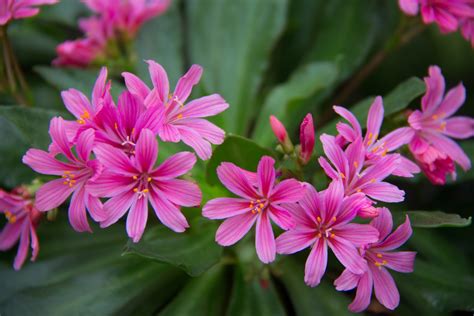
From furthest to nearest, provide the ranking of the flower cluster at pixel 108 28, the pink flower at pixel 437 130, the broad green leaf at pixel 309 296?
the flower cluster at pixel 108 28, the broad green leaf at pixel 309 296, the pink flower at pixel 437 130

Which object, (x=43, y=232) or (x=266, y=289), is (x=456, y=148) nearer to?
(x=266, y=289)

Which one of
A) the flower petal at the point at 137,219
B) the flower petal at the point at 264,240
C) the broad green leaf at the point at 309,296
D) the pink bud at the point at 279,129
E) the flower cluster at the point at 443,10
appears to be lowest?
the broad green leaf at the point at 309,296

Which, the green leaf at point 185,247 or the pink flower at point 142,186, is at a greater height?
the pink flower at point 142,186

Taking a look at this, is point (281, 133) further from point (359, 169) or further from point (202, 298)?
point (202, 298)

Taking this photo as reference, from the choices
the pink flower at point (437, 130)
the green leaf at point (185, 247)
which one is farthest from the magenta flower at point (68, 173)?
the pink flower at point (437, 130)

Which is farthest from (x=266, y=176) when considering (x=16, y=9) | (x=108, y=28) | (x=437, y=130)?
(x=108, y=28)

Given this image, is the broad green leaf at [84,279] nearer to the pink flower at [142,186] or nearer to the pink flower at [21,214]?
the pink flower at [21,214]

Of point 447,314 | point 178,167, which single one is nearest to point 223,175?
point 178,167

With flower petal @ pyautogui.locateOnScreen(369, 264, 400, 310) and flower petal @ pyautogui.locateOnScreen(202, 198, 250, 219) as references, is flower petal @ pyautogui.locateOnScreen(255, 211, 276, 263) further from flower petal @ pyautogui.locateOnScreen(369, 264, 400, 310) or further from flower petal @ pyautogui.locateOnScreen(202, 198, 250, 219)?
flower petal @ pyautogui.locateOnScreen(369, 264, 400, 310)
